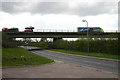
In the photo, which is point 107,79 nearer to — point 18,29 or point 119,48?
point 119,48

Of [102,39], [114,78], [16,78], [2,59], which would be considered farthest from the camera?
[102,39]

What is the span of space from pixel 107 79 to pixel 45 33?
160 ft

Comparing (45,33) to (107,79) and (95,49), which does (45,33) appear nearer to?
(95,49)

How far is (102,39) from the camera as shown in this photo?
123ft

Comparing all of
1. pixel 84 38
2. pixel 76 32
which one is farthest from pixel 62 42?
pixel 84 38

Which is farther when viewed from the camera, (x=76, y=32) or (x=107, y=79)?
(x=76, y=32)

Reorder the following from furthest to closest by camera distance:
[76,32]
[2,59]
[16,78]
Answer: [76,32] → [2,59] → [16,78]

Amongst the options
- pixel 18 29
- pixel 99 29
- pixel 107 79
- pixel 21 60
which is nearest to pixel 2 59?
pixel 21 60

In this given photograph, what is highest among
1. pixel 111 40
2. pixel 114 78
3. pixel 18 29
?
pixel 18 29

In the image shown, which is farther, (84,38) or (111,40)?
(84,38)

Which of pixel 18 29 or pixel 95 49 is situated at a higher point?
pixel 18 29

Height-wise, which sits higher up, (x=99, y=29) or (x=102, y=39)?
(x=99, y=29)

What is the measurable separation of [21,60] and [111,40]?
73.7ft

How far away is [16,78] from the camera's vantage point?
389 inches
